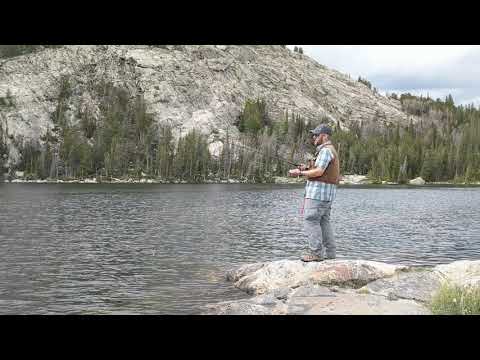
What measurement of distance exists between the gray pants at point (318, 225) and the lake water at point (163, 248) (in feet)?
11.6

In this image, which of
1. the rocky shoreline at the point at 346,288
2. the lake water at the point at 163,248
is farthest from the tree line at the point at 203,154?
the rocky shoreline at the point at 346,288

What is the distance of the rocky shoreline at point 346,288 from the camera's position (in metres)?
10.8

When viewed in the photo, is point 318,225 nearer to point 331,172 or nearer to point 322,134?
point 331,172

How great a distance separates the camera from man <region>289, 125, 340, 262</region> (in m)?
11.5

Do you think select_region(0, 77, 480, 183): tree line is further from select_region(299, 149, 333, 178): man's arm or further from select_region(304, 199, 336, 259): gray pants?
select_region(299, 149, 333, 178): man's arm

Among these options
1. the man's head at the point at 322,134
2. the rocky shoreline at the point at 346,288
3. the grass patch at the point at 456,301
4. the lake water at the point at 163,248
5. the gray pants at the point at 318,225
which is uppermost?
the man's head at the point at 322,134

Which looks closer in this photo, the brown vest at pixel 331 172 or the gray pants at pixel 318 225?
the brown vest at pixel 331 172

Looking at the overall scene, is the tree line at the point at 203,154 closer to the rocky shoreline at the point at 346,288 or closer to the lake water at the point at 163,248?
the lake water at the point at 163,248

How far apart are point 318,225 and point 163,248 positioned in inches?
612

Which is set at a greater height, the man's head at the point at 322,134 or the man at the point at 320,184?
the man's head at the point at 322,134

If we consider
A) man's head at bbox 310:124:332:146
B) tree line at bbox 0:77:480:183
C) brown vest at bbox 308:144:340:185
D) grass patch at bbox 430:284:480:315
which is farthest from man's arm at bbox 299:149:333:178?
tree line at bbox 0:77:480:183

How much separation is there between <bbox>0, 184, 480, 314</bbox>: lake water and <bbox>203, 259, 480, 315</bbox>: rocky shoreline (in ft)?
6.09
